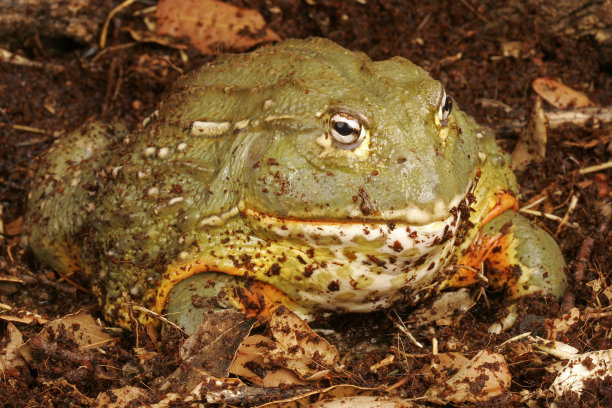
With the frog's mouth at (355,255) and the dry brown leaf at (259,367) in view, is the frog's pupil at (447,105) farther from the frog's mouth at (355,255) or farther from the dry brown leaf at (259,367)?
the dry brown leaf at (259,367)

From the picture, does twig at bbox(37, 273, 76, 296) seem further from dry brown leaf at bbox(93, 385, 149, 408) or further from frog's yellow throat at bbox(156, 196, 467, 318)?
dry brown leaf at bbox(93, 385, 149, 408)

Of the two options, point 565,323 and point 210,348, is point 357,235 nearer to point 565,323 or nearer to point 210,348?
point 210,348

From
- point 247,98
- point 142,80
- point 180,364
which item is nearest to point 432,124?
point 247,98

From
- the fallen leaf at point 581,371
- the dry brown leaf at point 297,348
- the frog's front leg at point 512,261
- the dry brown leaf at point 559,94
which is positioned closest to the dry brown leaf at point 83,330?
the dry brown leaf at point 297,348

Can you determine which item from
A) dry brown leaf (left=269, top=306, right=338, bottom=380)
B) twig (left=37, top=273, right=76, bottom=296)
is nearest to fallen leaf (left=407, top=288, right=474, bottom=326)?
dry brown leaf (left=269, top=306, right=338, bottom=380)

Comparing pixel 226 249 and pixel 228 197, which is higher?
pixel 228 197

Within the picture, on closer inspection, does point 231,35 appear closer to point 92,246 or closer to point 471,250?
point 92,246
